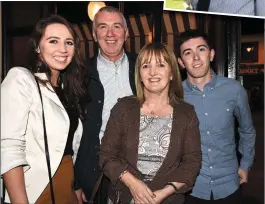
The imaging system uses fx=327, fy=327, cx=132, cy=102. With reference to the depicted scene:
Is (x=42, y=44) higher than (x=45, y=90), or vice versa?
(x=42, y=44)

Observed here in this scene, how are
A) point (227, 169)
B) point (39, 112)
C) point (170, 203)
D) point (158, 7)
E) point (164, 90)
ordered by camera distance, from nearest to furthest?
1. point (39, 112)
2. point (170, 203)
3. point (164, 90)
4. point (227, 169)
5. point (158, 7)

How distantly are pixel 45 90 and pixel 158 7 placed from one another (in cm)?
168

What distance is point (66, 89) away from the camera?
84.0 inches

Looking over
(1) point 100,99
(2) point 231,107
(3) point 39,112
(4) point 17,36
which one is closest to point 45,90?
(3) point 39,112

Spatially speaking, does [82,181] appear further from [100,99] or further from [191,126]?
[191,126]

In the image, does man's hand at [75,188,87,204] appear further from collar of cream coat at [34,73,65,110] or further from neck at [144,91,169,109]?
neck at [144,91,169,109]

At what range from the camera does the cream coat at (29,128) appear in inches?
66.3

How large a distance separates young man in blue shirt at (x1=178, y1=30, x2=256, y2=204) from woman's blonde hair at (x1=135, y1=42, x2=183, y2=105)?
22 cm

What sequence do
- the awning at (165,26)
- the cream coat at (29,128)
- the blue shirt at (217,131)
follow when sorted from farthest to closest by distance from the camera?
the awning at (165,26) → the blue shirt at (217,131) → the cream coat at (29,128)

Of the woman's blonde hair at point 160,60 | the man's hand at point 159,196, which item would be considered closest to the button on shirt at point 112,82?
the woman's blonde hair at point 160,60

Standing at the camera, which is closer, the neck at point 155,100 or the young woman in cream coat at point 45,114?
the young woman in cream coat at point 45,114

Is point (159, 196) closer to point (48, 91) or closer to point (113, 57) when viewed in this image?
point (48, 91)

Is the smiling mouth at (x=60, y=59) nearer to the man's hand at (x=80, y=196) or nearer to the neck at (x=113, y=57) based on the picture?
the neck at (x=113, y=57)

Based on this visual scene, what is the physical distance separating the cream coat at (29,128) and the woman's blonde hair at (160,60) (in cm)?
51
